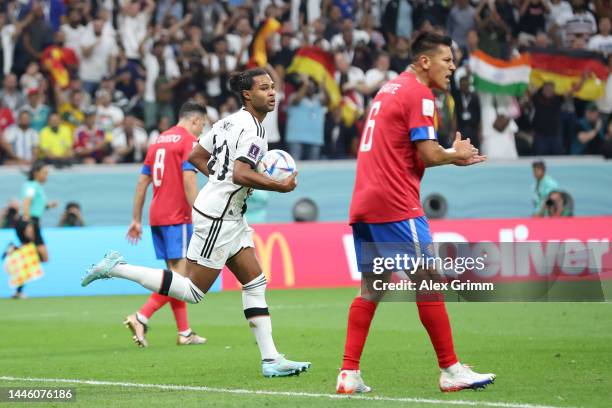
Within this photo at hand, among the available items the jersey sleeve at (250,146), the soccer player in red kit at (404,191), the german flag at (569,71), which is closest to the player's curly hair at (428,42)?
the soccer player in red kit at (404,191)

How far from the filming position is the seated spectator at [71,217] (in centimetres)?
2238

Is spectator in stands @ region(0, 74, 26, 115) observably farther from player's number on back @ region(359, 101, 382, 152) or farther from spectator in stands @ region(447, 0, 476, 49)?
player's number on back @ region(359, 101, 382, 152)

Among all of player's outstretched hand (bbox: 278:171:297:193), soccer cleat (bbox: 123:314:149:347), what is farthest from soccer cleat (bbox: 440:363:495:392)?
soccer cleat (bbox: 123:314:149:347)

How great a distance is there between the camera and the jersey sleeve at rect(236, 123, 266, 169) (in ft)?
30.0

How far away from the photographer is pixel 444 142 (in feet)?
78.1

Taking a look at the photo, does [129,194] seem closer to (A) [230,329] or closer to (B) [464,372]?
(A) [230,329]

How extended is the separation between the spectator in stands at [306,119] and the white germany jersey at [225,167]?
14.1 m

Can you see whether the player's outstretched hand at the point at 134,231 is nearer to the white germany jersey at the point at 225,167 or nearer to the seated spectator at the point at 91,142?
the white germany jersey at the point at 225,167

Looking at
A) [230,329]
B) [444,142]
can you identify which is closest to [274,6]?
[444,142]

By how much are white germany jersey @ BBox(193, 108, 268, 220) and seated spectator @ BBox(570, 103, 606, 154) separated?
17.3m

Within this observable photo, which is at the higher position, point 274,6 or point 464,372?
point 274,6

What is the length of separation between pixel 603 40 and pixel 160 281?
1909 cm

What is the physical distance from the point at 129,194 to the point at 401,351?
12.9 m

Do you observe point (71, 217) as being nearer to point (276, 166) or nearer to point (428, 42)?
point (276, 166)
